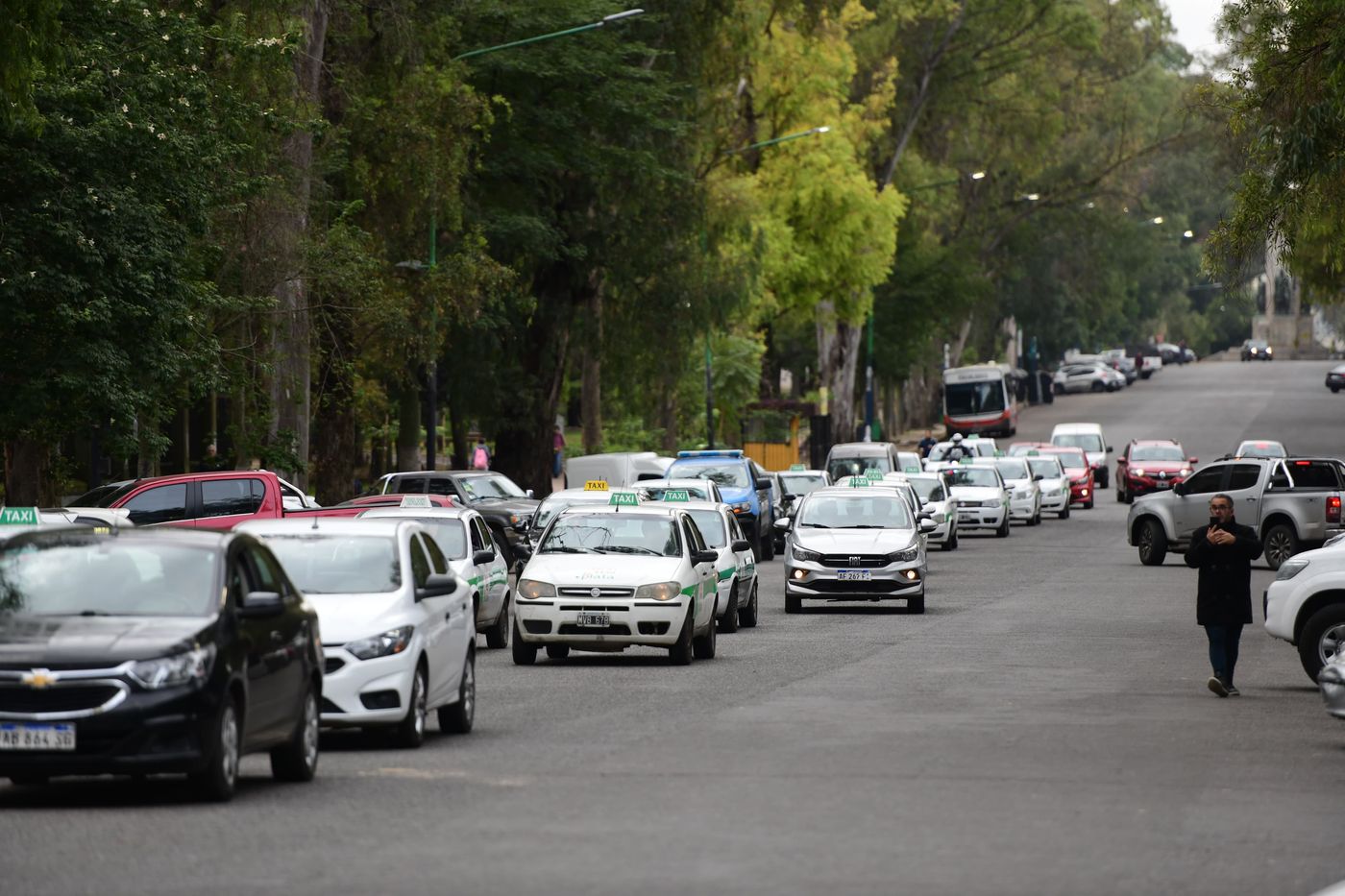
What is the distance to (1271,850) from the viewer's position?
11.1 metres

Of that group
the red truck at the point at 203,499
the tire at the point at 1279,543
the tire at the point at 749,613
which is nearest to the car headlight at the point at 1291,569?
the tire at the point at 749,613

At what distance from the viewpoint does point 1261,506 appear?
1516 inches

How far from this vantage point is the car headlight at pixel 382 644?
14.8m

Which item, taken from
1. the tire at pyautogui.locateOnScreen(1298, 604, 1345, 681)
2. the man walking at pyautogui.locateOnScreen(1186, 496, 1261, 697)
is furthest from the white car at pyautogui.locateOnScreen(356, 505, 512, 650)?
the tire at pyautogui.locateOnScreen(1298, 604, 1345, 681)

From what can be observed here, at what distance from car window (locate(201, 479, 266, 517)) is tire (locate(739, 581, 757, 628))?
20.2ft

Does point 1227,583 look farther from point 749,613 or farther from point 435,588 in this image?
point 749,613

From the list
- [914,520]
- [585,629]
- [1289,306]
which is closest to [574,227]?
[914,520]

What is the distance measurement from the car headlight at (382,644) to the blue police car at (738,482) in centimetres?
2626

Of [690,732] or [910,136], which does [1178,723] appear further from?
[910,136]

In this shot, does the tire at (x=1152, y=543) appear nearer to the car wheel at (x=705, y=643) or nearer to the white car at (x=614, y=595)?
the car wheel at (x=705, y=643)

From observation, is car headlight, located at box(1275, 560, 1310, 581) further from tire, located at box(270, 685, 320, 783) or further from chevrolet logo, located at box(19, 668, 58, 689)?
chevrolet logo, located at box(19, 668, 58, 689)

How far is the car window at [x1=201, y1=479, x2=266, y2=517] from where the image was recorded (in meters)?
28.7

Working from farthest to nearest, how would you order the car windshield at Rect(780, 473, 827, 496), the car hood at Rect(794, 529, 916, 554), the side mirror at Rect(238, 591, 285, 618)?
the car windshield at Rect(780, 473, 827, 496) < the car hood at Rect(794, 529, 916, 554) < the side mirror at Rect(238, 591, 285, 618)

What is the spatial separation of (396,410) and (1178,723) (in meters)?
43.2
